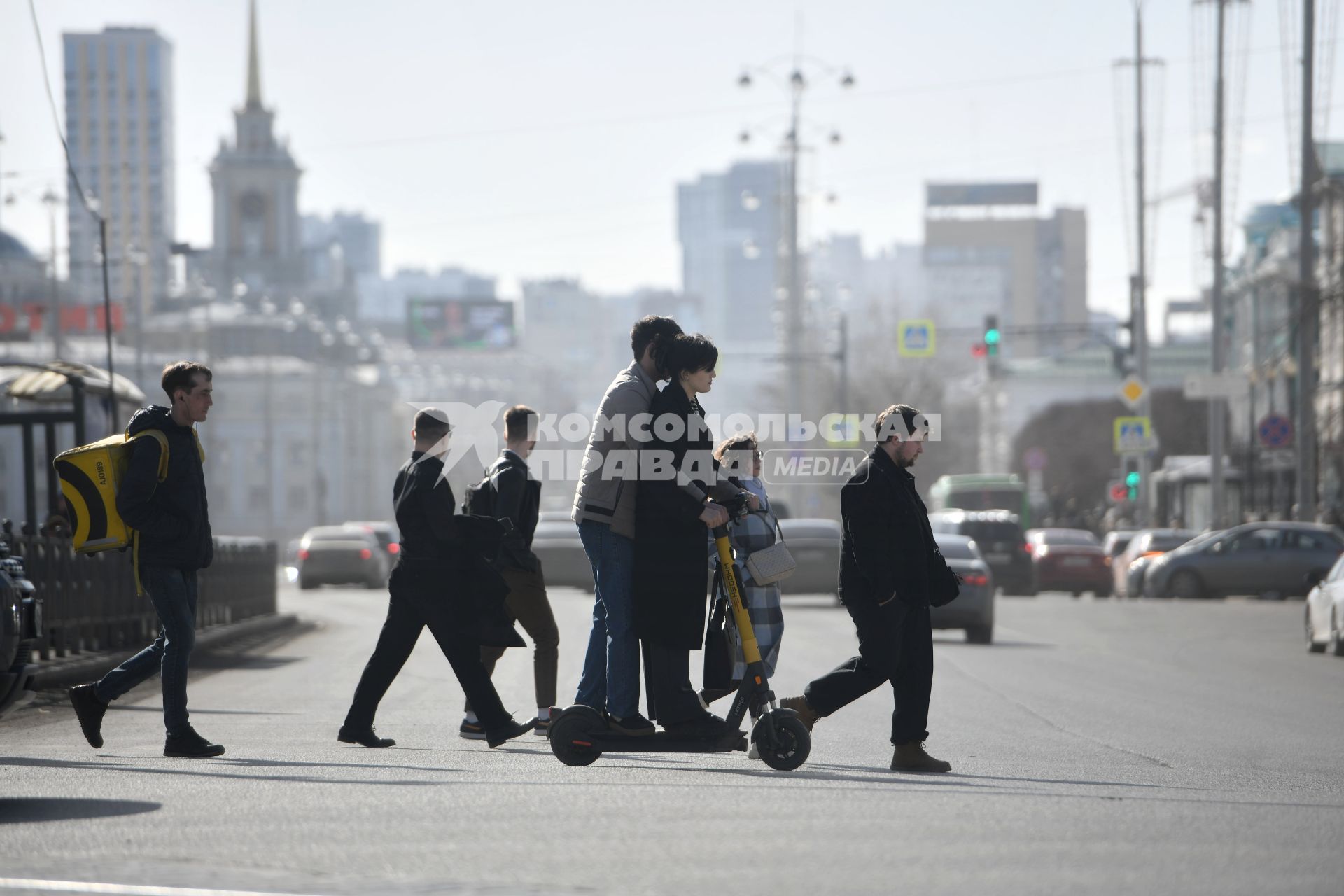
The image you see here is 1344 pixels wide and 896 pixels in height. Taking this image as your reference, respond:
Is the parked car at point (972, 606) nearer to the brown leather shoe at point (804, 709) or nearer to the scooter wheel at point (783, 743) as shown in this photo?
the brown leather shoe at point (804, 709)

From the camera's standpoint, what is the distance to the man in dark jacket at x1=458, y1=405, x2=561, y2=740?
10.6 meters

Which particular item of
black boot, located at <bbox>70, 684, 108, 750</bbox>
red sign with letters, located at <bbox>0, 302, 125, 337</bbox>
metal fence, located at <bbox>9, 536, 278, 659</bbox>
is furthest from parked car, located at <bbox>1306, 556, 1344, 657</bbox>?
red sign with letters, located at <bbox>0, 302, 125, 337</bbox>

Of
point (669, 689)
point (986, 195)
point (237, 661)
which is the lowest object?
point (237, 661)

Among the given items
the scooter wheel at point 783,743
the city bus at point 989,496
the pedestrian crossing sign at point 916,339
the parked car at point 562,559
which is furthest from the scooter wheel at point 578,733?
the city bus at point 989,496

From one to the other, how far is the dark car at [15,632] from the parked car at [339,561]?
3615cm

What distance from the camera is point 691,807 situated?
7.32 meters

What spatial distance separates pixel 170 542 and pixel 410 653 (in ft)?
4.28

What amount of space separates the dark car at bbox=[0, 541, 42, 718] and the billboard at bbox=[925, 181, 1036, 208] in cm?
18141

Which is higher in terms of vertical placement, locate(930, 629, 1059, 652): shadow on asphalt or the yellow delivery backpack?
the yellow delivery backpack

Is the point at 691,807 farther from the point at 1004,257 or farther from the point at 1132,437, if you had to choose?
the point at 1004,257

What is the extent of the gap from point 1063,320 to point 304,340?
8964 centimetres

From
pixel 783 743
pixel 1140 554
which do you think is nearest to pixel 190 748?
pixel 783 743

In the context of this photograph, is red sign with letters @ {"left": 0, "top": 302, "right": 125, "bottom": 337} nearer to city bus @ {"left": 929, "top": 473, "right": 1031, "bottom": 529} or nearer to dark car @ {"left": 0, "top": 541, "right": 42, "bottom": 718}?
city bus @ {"left": 929, "top": 473, "right": 1031, "bottom": 529}

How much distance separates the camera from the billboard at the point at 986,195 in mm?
186375
